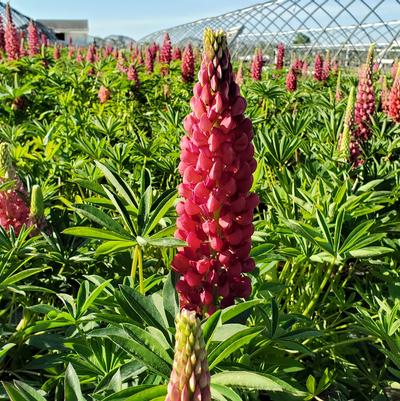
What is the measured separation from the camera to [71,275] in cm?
200

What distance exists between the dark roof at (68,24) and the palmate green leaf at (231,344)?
68.6m

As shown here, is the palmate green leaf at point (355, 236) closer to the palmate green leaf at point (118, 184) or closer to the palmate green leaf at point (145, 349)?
the palmate green leaf at point (118, 184)

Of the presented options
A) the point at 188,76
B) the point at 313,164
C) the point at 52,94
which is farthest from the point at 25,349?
the point at 188,76

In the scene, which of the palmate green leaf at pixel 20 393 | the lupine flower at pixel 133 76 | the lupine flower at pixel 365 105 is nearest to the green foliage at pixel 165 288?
the palmate green leaf at pixel 20 393

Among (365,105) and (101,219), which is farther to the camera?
(365,105)

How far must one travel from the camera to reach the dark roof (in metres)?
64.4

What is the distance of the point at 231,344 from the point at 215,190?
0.39 meters

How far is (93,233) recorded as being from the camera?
1308mm

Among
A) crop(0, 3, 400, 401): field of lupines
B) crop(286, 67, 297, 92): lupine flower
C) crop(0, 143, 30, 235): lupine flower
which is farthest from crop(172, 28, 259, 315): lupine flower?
crop(286, 67, 297, 92): lupine flower

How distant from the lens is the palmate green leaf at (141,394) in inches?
37.9

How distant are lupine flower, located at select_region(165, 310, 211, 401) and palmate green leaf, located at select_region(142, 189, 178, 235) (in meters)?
0.68

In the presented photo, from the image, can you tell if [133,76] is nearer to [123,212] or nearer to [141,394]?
[123,212]

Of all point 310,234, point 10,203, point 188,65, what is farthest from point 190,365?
point 188,65

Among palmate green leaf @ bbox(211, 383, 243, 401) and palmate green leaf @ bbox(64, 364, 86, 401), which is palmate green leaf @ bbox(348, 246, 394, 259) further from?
palmate green leaf @ bbox(64, 364, 86, 401)
